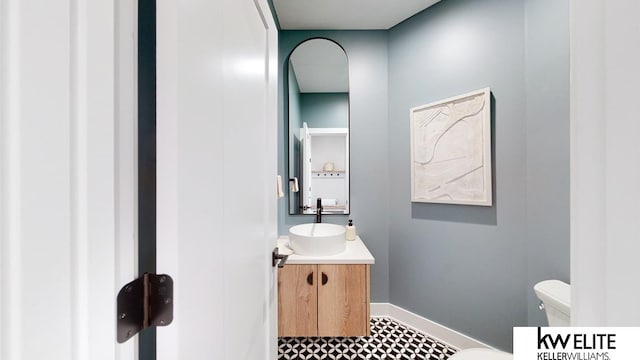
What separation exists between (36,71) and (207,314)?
44cm

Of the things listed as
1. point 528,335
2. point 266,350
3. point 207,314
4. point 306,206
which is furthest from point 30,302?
point 306,206

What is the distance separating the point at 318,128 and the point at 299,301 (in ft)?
4.38

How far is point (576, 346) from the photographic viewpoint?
566 millimetres

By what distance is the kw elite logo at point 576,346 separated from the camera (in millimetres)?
423

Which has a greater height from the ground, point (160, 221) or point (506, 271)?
point (160, 221)

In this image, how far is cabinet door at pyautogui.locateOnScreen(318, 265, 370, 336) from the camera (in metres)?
1.51

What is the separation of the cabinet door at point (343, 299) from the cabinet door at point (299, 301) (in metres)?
0.04

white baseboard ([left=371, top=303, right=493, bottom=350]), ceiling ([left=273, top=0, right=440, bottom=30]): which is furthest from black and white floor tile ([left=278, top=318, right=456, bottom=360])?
ceiling ([left=273, top=0, right=440, bottom=30])

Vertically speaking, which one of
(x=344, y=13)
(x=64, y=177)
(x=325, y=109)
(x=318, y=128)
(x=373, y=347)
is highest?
(x=344, y=13)

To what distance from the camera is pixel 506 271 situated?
1424 mm

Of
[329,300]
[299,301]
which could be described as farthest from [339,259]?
[299,301]

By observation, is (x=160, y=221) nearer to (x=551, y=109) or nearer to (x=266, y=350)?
(x=266, y=350)

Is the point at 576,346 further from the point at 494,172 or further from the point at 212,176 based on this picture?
the point at 494,172

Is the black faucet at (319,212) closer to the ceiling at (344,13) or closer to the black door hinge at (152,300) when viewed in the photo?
the ceiling at (344,13)
